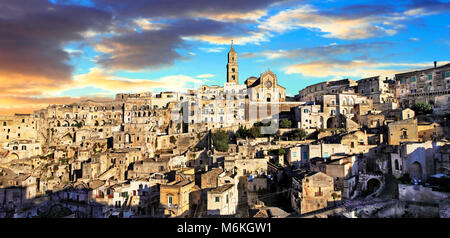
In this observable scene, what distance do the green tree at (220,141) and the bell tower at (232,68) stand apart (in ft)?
63.3

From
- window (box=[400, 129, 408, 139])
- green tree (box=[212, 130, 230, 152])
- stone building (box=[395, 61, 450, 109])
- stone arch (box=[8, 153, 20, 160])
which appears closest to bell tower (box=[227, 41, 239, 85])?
green tree (box=[212, 130, 230, 152])

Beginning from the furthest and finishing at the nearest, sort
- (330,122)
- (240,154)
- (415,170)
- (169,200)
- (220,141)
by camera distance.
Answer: (330,122), (220,141), (240,154), (415,170), (169,200)

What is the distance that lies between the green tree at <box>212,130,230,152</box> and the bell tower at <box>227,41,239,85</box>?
759 inches

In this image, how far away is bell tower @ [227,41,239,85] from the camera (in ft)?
153

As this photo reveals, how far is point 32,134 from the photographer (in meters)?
33.5

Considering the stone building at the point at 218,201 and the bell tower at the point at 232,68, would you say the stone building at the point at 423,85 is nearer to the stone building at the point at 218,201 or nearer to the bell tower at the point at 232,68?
the bell tower at the point at 232,68

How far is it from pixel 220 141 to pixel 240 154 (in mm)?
3452

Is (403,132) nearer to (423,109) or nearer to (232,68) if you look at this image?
(423,109)

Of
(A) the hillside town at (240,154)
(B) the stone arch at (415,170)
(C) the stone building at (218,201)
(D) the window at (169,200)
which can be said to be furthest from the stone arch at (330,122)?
(D) the window at (169,200)

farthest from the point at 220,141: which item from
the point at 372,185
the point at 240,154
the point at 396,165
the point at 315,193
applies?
the point at 396,165

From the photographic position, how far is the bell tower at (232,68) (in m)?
46.8

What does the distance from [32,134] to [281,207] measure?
2881cm

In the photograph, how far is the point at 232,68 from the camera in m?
47.1

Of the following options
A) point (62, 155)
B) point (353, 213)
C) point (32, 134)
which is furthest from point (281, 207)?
point (32, 134)
